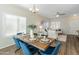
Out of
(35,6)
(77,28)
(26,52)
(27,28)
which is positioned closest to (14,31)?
(27,28)

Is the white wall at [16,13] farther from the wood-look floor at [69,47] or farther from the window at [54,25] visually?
the window at [54,25]

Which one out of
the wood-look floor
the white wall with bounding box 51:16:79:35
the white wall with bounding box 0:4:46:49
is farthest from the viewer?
the white wall with bounding box 51:16:79:35

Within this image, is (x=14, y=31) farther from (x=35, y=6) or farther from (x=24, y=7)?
(x=35, y=6)

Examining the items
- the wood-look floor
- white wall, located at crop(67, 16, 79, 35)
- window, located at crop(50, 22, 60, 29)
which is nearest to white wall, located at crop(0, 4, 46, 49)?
the wood-look floor

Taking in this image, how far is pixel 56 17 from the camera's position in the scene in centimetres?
247

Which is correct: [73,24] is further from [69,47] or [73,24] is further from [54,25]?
[69,47]

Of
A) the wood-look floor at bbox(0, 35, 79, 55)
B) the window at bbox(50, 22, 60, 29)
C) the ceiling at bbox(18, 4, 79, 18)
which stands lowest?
the wood-look floor at bbox(0, 35, 79, 55)

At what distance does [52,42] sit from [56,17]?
2.34ft

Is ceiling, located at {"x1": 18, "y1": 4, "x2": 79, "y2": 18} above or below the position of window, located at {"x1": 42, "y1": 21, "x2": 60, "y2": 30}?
above

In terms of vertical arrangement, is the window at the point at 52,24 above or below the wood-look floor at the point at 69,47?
above

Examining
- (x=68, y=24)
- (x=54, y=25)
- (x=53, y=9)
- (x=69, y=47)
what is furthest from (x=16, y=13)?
(x=69, y=47)

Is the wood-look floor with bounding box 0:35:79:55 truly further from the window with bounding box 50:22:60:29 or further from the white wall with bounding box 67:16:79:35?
the window with bounding box 50:22:60:29

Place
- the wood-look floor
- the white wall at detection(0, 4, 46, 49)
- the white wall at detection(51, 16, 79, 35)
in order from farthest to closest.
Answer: the white wall at detection(51, 16, 79, 35)
the wood-look floor
the white wall at detection(0, 4, 46, 49)

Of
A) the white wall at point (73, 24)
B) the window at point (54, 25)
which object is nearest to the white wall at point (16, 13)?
the window at point (54, 25)
